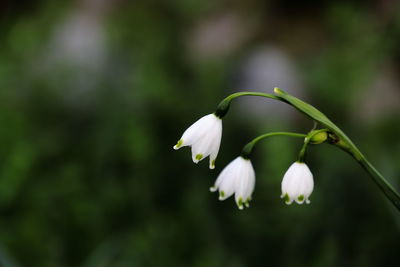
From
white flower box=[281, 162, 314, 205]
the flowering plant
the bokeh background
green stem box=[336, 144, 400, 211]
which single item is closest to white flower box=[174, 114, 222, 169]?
the flowering plant

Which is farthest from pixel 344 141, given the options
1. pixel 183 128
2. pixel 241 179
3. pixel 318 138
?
pixel 183 128

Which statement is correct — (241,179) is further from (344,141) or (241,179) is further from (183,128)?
(183,128)

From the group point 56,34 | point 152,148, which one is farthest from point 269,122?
point 56,34

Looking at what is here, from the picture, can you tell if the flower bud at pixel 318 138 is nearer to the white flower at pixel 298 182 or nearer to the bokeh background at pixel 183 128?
the white flower at pixel 298 182

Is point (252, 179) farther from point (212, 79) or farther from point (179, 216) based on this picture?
point (212, 79)

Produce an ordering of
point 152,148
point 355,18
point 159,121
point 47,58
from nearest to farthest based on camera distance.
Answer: point 152,148, point 159,121, point 355,18, point 47,58

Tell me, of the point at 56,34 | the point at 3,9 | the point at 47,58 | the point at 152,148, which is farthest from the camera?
the point at 3,9

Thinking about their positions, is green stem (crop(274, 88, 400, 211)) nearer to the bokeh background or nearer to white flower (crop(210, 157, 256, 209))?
white flower (crop(210, 157, 256, 209))
